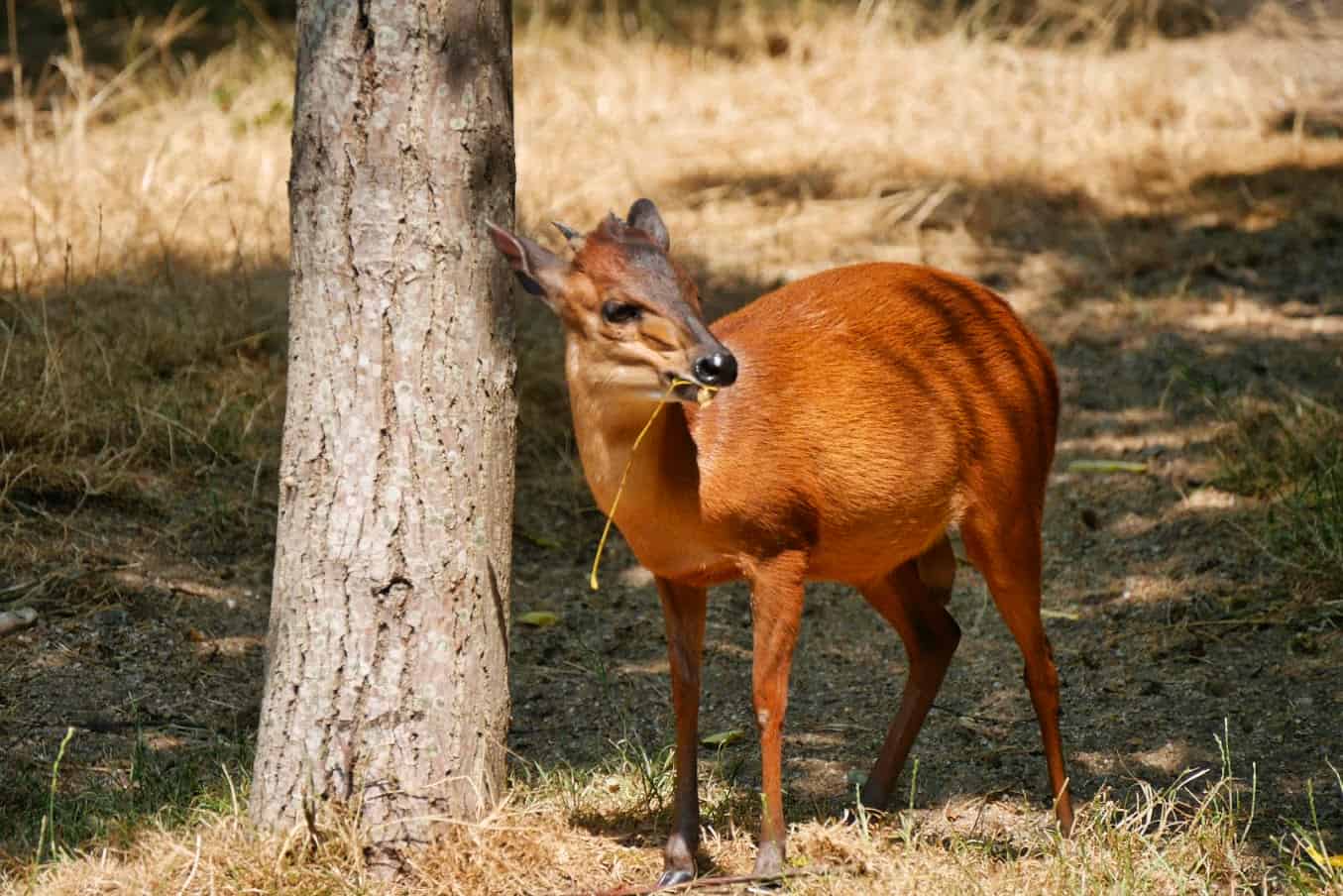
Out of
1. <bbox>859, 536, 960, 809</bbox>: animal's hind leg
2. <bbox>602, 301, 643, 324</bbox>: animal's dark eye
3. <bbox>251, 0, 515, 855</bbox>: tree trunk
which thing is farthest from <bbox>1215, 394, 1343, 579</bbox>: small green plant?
<bbox>251, 0, 515, 855</bbox>: tree trunk

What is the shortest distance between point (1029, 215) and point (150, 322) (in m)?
4.63

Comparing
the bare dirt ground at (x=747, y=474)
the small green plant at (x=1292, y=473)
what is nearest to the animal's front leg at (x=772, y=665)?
the bare dirt ground at (x=747, y=474)

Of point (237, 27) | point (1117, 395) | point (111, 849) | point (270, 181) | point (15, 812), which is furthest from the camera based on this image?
point (237, 27)

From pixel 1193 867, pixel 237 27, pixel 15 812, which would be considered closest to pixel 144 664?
pixel 15 812

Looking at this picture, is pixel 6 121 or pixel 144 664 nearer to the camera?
pixel 144 664

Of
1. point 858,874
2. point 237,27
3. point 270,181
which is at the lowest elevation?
point 858,874

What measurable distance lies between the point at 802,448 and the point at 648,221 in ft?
2.17

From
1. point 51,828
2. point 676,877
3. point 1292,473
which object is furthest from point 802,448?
point 1292,473

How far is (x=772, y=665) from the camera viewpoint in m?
4.03

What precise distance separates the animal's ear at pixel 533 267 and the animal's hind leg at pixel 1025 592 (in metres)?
1.35

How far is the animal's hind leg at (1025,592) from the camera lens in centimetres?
443

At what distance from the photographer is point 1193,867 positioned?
12.9ft

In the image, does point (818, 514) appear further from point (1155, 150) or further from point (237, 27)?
point (237, 27)

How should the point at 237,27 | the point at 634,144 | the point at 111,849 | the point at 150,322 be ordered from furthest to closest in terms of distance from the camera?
the point at 237,27 < the point at 634,144 < the point at 150,322 < the point at 111,849
